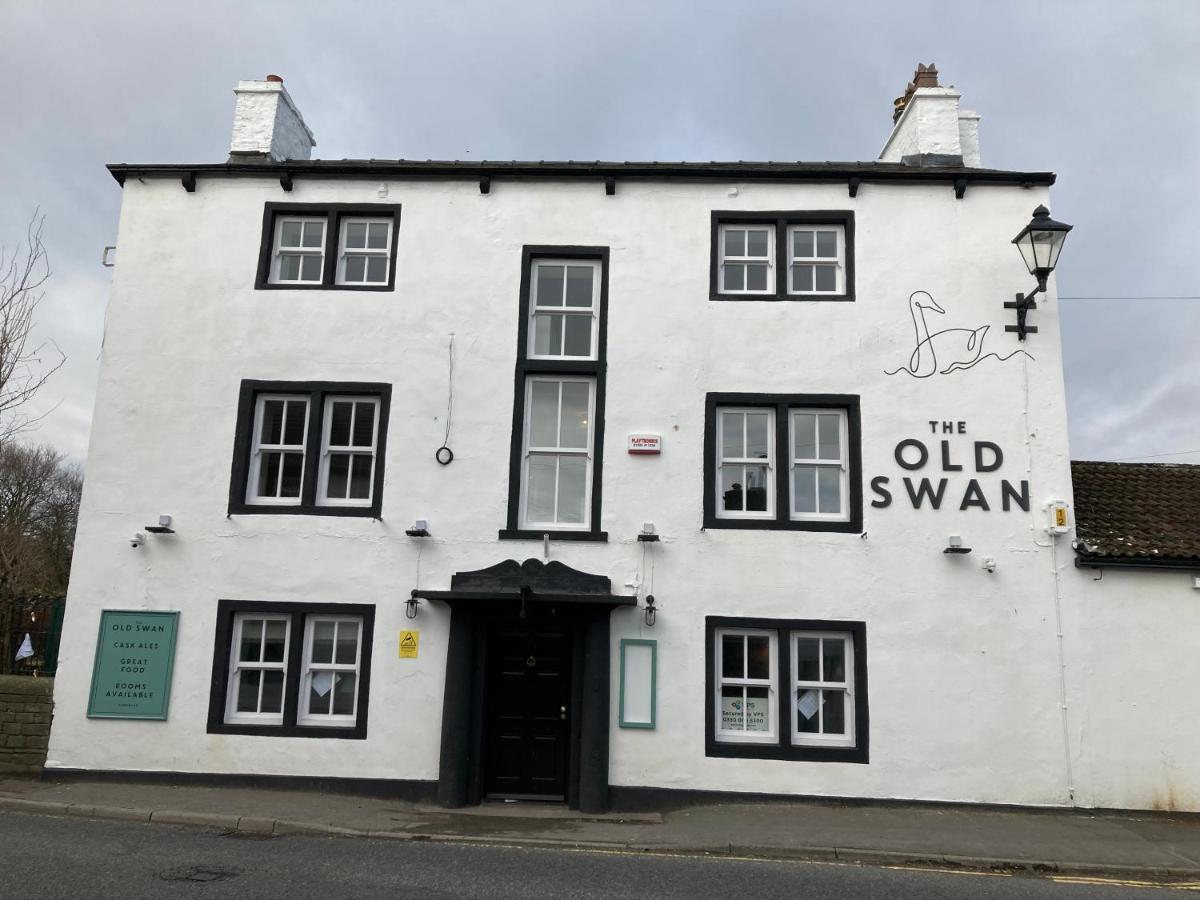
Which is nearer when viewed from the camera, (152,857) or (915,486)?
(152,857)

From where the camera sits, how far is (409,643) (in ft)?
36.9

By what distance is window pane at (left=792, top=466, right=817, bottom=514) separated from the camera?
11672 mm

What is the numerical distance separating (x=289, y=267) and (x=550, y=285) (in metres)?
3.89

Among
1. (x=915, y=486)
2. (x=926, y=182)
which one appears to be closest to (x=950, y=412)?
(x=915, y=486)

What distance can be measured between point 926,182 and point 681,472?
5517 millimetres

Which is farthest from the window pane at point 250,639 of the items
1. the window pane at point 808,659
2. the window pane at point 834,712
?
the window pane at point 834,712

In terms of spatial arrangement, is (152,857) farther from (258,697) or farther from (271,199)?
(271,199)

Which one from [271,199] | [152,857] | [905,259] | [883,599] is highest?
[271,199]

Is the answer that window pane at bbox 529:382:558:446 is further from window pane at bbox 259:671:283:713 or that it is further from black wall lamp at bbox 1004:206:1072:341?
black wall lamp at bbox 1004:206:1072:341

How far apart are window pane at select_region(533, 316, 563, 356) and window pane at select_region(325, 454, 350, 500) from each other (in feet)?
10.2

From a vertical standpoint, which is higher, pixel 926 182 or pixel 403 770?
pixel 926 182

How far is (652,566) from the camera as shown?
37.2ft

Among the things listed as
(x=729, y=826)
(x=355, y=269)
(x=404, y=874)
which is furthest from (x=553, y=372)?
(x=404, y=874)

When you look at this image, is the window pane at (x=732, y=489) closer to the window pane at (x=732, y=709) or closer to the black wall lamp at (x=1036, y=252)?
the window pane at (x=732, y=709)
